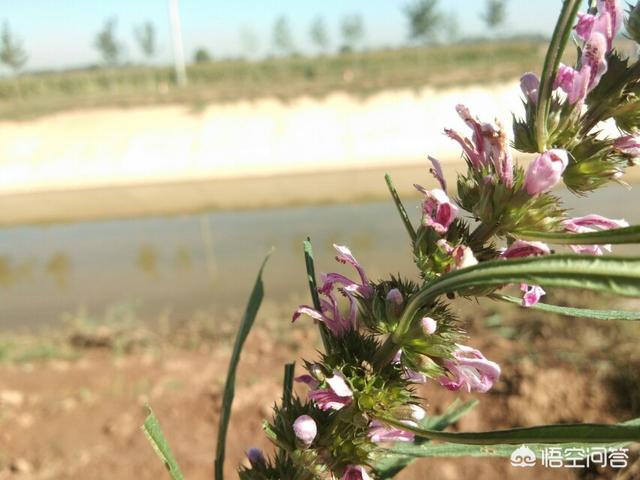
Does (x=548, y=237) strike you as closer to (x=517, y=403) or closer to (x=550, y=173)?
(x=550, y=173)

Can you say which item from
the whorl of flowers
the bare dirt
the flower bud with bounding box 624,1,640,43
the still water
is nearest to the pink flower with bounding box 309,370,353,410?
the whorl of flowers

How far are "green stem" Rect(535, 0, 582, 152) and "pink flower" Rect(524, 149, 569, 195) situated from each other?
35 millimetres

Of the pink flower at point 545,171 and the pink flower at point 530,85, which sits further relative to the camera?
the pink flower at point 530,85

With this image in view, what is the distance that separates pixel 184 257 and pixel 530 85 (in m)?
8.08

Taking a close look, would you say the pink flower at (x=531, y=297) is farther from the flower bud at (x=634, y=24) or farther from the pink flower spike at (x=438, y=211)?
the flower bud at (x=634, y=24)

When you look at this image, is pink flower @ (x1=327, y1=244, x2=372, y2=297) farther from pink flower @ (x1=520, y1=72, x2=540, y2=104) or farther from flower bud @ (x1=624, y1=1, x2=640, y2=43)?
flower bud @ (x1=624, y1=1, x2=640, y2=43)

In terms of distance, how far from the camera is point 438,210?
2.49 feet

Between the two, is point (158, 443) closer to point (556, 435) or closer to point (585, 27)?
point (556, 435)

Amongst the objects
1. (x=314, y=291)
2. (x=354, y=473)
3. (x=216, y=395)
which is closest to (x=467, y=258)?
(x=314, y=291)

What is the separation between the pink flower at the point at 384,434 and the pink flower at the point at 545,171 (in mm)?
366

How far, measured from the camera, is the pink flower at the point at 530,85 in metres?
0.79

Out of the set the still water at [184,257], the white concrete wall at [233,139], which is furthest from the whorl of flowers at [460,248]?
the white concrete wall at [233,139]

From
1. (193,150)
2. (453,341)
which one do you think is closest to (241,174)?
(193,150)

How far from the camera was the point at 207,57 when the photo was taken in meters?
40.4
